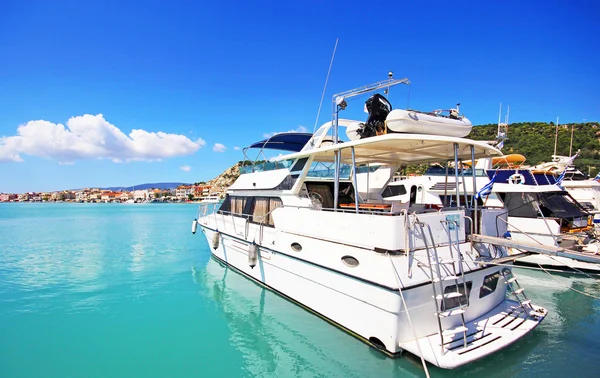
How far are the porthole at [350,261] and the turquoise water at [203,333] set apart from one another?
157cm

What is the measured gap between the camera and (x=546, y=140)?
169 feet

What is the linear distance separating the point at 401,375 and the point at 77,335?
22.2 feet

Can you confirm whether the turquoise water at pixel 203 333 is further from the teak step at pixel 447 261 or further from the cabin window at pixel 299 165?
the cabin window at pixel 299 165

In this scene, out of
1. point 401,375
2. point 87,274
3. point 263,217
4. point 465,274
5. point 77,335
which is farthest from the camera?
point 87,274

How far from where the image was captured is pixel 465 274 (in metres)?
5.68

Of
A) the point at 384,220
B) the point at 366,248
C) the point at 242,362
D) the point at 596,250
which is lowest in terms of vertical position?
the point at 242,362

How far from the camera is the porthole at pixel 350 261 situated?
5.93 m

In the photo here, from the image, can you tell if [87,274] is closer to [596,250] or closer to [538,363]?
[538,363]

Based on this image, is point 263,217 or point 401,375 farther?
point 263,217

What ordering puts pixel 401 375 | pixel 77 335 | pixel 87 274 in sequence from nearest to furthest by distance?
pixel 401 375 → pixel 77 335 → pixel 87 274

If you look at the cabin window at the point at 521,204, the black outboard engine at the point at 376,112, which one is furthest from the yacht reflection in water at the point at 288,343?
the cabin window at the point at 521,204

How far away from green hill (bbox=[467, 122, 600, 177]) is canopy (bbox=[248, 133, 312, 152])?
4023 centimetres

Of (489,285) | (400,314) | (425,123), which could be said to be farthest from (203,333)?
(425,123)

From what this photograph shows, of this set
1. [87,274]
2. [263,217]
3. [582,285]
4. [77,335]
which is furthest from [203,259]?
[582,285]
